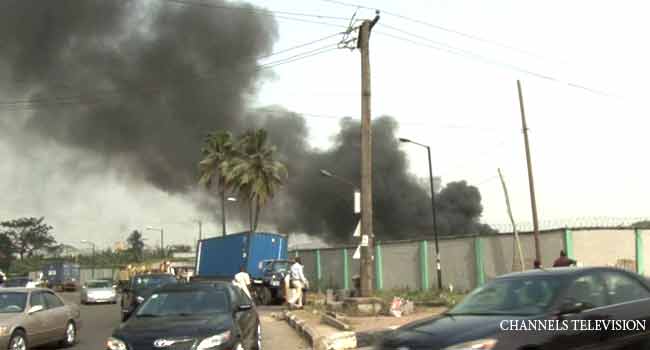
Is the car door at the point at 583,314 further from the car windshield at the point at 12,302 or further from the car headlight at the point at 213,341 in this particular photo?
the car windshield at the point at 12,302

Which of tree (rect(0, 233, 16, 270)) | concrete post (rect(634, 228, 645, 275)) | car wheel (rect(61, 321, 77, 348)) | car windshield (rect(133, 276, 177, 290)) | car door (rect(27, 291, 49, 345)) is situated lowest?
car wheel (rect(61, 321, 77, 348))

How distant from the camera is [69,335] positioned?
14727mm

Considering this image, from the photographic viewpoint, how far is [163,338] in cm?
862

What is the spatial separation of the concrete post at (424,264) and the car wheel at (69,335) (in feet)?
68.1

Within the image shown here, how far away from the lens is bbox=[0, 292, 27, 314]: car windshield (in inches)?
512

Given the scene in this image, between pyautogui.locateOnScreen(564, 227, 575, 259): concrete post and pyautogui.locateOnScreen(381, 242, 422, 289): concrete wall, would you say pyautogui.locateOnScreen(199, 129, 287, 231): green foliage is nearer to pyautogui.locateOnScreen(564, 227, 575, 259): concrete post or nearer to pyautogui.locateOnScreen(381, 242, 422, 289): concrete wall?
pyautogui.locateOnScreen(381, 242, 422, 289): concrete wall

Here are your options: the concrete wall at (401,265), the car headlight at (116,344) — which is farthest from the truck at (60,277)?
the car headlight at (116,344)

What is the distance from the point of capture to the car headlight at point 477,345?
621 centimetres

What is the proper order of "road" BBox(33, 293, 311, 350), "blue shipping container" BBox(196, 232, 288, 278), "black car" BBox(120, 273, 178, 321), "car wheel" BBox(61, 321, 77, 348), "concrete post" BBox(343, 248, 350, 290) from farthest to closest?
"concrete post" BBox(343, 248, 350, 290) → "blue shipping container" BBox(196, 232, 288, 278) → "black car" BBox(120, 273, 178, 321) → "car wheel" BBox(61, 321, 77, 348) → "road" BBox(33, 293, 311, 350)

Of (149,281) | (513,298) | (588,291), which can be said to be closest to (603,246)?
(149,281)

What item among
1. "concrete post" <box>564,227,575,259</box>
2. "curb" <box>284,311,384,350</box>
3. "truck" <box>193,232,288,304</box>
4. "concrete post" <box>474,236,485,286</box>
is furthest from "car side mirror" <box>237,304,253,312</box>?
"concrete post" <box>474,236,485,286</box>

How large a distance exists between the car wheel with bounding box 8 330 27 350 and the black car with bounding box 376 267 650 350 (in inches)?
317

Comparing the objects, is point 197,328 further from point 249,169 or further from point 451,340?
point 249,169

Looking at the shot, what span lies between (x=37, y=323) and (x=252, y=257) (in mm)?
19224
